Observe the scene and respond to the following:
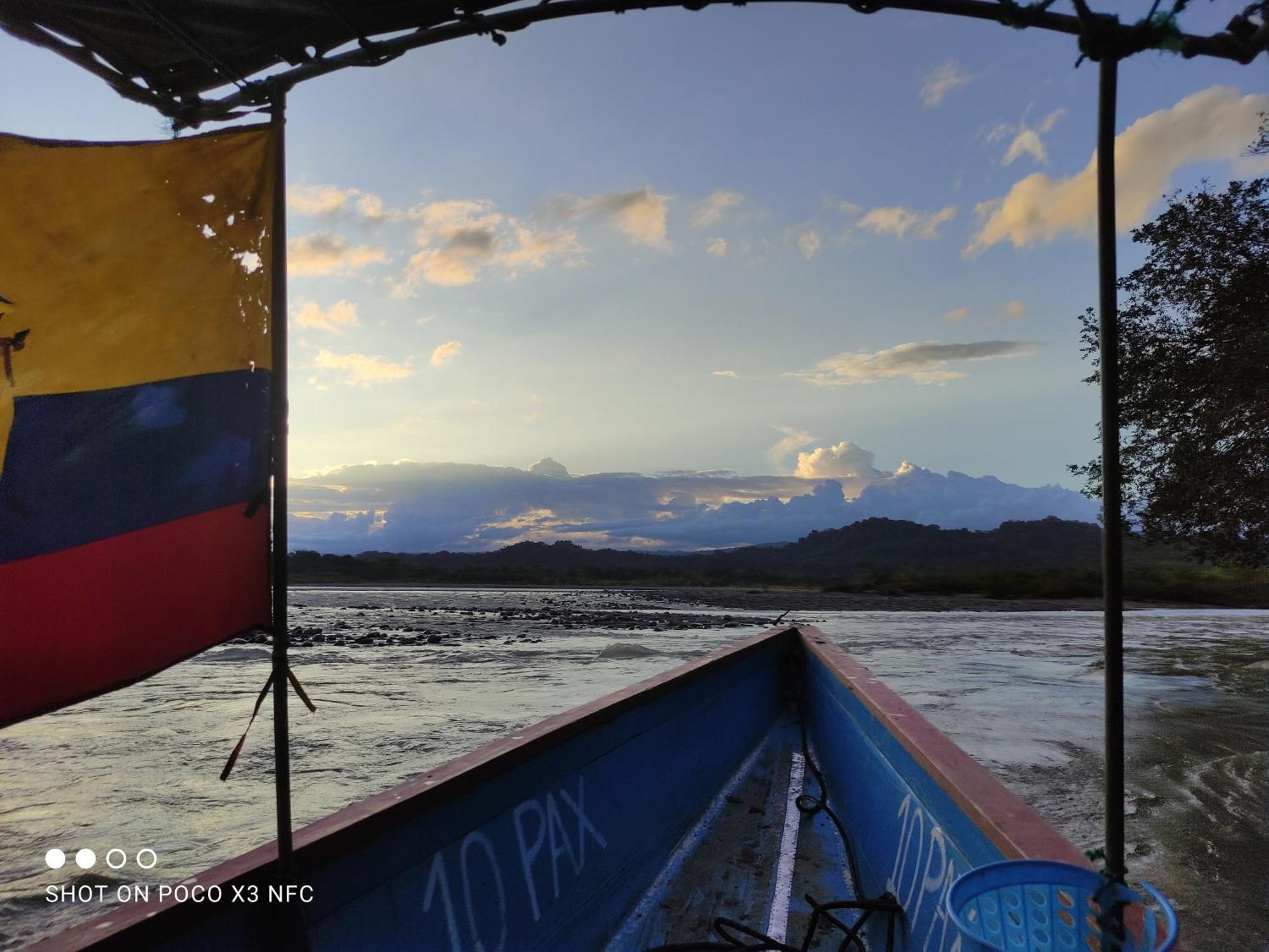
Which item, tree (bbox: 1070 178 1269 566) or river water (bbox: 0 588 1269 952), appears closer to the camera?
river water (bbox: 0 588 1269 952)

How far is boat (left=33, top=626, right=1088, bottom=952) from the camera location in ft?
6.00

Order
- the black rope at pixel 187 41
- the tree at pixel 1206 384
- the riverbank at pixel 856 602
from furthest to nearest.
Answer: the riverbank at pixel 856 602, the tree at pixel 1206 384, the black rope at pixel 187 41

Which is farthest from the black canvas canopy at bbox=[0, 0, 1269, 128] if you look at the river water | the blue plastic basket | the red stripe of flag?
the river water

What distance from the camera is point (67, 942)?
55.9 inches

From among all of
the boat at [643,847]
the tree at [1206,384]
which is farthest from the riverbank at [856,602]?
the boat at [643,847]

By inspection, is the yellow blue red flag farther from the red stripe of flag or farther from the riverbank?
the riverbank

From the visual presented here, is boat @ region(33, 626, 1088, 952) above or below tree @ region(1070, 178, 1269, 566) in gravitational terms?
below

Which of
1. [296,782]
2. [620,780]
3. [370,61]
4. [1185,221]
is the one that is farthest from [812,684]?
[1185,221]

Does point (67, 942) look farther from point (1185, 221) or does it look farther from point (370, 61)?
point (1185, 221)

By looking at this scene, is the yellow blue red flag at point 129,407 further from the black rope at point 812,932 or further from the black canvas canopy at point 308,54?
the black rope at point 812,932

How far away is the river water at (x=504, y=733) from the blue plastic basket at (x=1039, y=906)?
9.34ft

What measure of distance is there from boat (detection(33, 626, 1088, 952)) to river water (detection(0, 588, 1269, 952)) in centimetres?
199

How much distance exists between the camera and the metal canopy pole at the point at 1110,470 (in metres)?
1.57

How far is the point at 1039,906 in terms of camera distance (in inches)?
68.6
